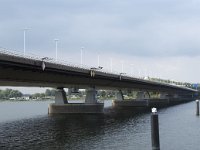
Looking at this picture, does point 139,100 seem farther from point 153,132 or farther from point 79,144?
point 153,132

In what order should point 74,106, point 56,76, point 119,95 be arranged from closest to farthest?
point 56,76
point 74,106
point 119,95

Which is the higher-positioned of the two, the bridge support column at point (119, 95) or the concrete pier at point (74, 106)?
the bridge support column at point (119, 95)

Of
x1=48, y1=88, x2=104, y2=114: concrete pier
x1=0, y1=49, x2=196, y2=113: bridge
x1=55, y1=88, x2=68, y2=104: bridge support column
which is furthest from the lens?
x1=55, y1=88, x2=68, y2=104: bridge support column

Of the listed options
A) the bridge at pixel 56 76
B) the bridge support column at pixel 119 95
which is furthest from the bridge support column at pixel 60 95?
the bridge support column at pixel 119 95

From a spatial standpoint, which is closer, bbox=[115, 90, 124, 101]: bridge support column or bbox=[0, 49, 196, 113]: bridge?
bbox=[0, 49, 196, 113]: bridge

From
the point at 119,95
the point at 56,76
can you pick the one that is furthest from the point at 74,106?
the point at 119,95

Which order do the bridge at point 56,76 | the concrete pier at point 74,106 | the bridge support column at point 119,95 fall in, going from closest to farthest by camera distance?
1. the bridge at point 56,76
2. the concrete pier at point 74,106
3. the bridge support column at point 119,95

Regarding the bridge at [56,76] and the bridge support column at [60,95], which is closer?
the bridge at [56,76]

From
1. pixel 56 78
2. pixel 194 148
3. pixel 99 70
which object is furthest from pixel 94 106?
pixel 194 148

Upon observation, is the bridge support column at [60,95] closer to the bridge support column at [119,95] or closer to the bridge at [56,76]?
the bridge at [56,76]

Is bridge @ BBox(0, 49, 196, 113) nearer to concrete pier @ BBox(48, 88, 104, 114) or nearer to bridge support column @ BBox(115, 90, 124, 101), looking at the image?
concrete pier @ BBox(48, 88, 104, 114)

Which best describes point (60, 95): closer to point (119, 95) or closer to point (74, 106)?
point (74, 106)

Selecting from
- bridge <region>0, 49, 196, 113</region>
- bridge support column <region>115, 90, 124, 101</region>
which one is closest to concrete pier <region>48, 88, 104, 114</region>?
bridge <region>0, 49, 196, 113</region>

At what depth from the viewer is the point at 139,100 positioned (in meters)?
171
